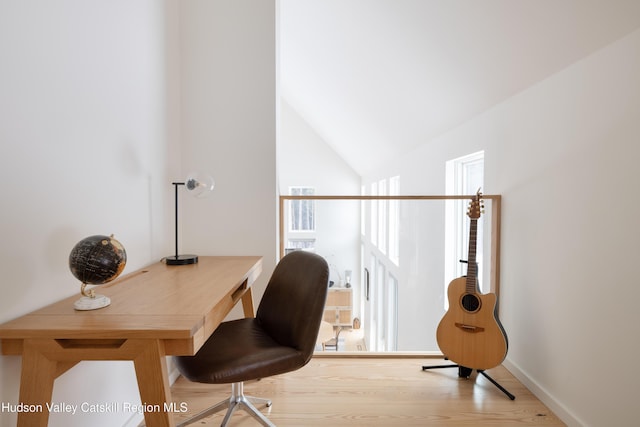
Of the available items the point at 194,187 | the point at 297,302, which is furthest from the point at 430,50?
the point at 297,302

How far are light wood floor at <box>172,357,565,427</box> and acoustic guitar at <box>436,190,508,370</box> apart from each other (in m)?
0.18

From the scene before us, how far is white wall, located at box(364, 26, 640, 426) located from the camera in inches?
55.7

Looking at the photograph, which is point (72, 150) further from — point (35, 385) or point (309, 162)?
point (309, 162)

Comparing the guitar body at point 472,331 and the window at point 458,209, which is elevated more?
the window at point 458,209

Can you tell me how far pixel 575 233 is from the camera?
1.69m

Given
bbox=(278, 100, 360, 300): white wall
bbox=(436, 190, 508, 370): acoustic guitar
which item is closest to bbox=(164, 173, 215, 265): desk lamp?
bbox=(436, 190, 508, 370): acoustic guitar

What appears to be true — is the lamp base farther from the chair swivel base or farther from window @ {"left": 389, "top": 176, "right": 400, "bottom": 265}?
window @ {"left": 389, "top": 176, "right": 400, "bottom": 265}

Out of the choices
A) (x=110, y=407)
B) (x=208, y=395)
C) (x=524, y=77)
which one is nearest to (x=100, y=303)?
(x=110, y=407)

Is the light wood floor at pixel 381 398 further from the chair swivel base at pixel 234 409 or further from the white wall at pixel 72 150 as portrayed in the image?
the white wall at pixel 72 150

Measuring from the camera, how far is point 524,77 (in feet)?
6.44

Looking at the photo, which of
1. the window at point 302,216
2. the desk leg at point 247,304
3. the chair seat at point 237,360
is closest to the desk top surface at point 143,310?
the chair seat at point 237,360

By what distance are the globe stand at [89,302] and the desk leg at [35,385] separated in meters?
0.17

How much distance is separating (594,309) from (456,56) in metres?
1.59

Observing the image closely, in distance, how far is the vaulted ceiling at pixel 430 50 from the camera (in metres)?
1.57
